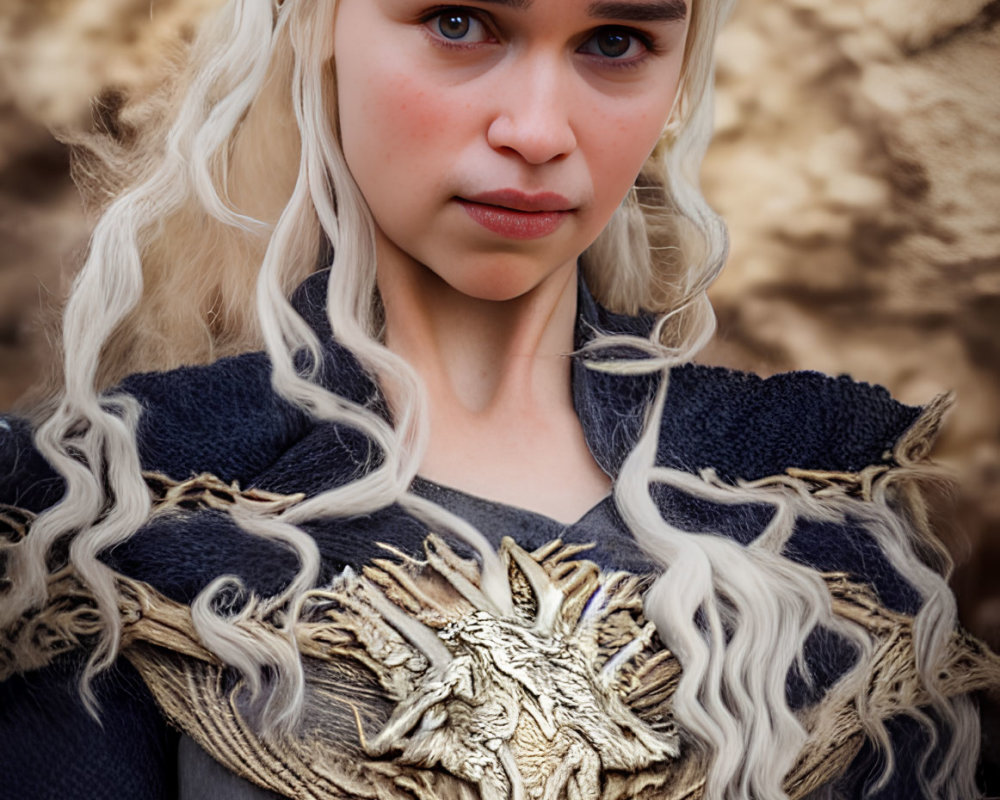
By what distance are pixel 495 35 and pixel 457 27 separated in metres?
0.02

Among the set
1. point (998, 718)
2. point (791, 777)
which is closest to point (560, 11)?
point (791, 777)

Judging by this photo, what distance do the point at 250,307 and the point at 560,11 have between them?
0.29 metres

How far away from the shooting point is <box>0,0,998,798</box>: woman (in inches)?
32.2

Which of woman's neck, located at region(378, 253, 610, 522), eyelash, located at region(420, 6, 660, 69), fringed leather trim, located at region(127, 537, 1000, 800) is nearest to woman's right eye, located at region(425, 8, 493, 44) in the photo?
eyelash, located at region(420, 6, 660, 69)

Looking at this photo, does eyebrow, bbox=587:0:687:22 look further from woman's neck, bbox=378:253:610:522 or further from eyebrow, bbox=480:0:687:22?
woman's neck, bbox=378:253:610:522

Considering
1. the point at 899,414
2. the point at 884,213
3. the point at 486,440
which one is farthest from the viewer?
the point at 884,213

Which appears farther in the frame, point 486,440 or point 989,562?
point 989,562

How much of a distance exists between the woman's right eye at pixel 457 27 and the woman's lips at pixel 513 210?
0.09m

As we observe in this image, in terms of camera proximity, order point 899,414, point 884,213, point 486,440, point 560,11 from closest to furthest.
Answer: point 560,11 < point 486,440 < point 899,414 < point 884,213

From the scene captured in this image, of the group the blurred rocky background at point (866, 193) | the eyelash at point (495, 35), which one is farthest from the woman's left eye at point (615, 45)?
the blurred rocky background at point (866, 193)

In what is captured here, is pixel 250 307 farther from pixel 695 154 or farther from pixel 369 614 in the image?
pixel 695 154

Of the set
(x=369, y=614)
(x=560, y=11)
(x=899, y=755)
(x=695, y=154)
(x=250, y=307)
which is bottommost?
(x=899, y=755)

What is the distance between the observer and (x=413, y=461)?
879 mm

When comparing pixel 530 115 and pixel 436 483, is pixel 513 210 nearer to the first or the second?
pixel 530 115
